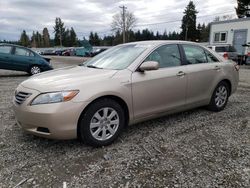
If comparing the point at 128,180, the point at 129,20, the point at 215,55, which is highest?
the point at 129,20

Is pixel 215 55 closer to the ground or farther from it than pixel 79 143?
farther from it

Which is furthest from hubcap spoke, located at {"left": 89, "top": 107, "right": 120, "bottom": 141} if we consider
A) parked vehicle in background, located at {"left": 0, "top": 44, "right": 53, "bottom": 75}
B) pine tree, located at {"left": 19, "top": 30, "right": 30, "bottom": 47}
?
pine tree, located at {"left": 19, "top": 30, "right": 30, "bottom": 47}

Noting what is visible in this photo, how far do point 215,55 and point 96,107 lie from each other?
3.10 metres

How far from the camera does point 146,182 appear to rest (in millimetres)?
2703

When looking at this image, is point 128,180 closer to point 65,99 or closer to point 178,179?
point 178,179

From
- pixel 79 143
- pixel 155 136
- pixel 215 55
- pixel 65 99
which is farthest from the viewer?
pixel 215 55

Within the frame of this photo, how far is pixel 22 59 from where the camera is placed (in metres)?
11.5

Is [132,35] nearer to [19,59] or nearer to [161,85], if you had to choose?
[19,59]

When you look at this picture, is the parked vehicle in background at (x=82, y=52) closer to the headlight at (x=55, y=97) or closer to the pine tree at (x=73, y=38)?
the headlight at (x=55, y=97)

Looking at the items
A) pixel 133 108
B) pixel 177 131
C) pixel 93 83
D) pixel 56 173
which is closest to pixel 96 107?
pixel 93 83

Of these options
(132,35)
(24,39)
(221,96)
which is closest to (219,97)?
(221,96)

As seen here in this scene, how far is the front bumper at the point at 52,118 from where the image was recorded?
123 inches

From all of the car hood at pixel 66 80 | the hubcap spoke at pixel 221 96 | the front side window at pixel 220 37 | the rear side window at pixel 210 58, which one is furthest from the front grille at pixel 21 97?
the front side window at pixel 220 37

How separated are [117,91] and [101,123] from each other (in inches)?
19.8
